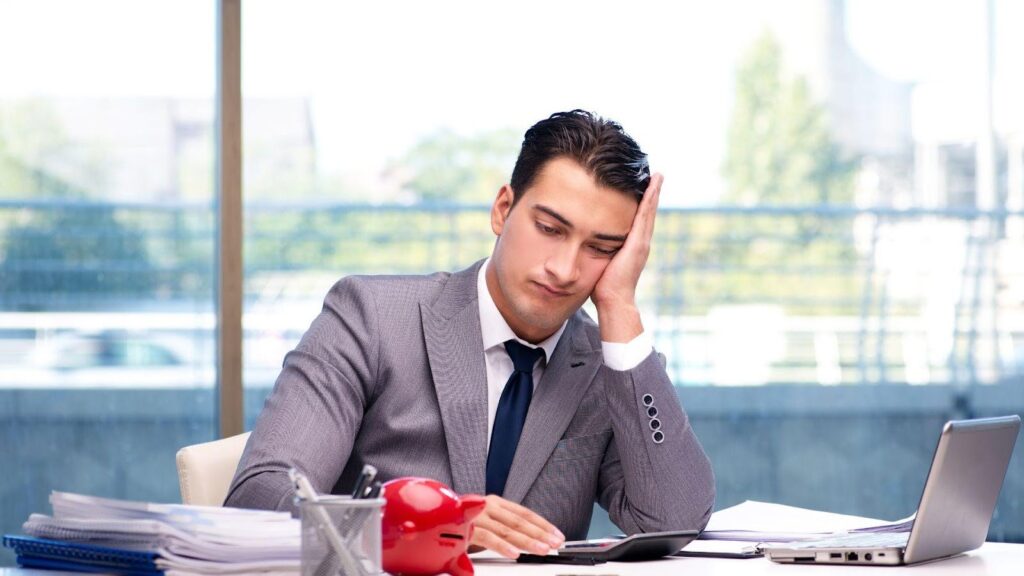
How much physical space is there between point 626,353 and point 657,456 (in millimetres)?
169

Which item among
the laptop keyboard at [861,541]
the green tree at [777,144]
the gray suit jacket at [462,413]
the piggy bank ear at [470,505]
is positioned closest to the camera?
the piggy bank ear at [470,505]

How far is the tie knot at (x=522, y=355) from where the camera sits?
198 centimetres

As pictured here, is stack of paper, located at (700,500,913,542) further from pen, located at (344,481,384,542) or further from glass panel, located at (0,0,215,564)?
glass panel, located at (0,0,215,564)

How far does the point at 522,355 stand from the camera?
1.99m

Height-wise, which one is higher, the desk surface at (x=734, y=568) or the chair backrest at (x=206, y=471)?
the chair backrest at (x=206, y=471)

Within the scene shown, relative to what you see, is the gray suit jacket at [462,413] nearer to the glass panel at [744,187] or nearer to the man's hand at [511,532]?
the man's hand at [511,532]

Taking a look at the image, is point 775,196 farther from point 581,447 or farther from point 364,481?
point 364,481

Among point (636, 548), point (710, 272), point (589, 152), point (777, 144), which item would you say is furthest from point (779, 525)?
point (777, 144)

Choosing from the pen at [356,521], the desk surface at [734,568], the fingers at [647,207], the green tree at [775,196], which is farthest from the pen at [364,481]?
the green tree at [775,196]

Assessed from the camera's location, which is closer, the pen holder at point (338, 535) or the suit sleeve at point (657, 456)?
the pen holder at point (338, 535)

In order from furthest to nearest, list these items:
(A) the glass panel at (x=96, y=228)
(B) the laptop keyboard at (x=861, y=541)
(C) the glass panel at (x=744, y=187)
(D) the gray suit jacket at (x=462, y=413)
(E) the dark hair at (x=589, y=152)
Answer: (C) the glass panel at (x=744, y=187)
(A) the glass panel at (x=96, y=228)
(E) the dark hair at (x=589, y=152)
(D) the gray suit jacket at (x=462, y=413)
(B) the laptop keyboard at (x=861, y=541)

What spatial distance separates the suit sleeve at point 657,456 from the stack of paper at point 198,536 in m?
0.78

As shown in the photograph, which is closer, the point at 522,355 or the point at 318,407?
the point at 318,407


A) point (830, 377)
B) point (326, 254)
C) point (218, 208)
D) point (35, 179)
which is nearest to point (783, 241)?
point (830, 377)
